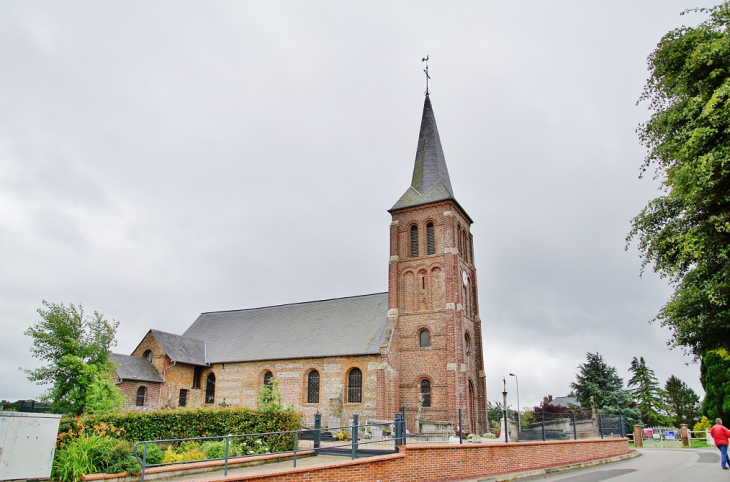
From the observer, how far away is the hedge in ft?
54.2

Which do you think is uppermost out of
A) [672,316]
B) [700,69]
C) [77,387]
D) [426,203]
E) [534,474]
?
[426,203]

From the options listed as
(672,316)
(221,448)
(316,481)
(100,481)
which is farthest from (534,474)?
(100,481)

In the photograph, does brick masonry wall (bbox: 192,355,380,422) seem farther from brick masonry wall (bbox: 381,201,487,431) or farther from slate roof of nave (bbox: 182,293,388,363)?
brick masonry wall (bbox: 381,201,487,431)

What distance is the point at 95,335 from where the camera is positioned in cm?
2750

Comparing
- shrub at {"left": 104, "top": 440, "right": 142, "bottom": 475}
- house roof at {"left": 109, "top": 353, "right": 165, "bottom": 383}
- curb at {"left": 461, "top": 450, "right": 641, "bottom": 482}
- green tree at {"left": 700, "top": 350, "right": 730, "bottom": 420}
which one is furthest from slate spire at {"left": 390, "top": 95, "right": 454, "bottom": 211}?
green tree at {"left": 700, "top": 350, "right": 730, "bottom": 420}

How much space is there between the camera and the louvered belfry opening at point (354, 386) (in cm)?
2909

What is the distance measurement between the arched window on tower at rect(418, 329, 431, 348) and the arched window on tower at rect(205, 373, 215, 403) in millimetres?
15818

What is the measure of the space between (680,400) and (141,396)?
73.4 meters

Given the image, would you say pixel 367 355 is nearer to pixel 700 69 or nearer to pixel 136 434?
pixel 136 434

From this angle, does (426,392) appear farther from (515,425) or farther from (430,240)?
(430,240)

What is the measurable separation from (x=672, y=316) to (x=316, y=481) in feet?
33.0

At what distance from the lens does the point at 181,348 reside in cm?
3488

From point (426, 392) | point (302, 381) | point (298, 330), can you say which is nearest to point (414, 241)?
point (426, 392)

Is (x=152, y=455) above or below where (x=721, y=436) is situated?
below
